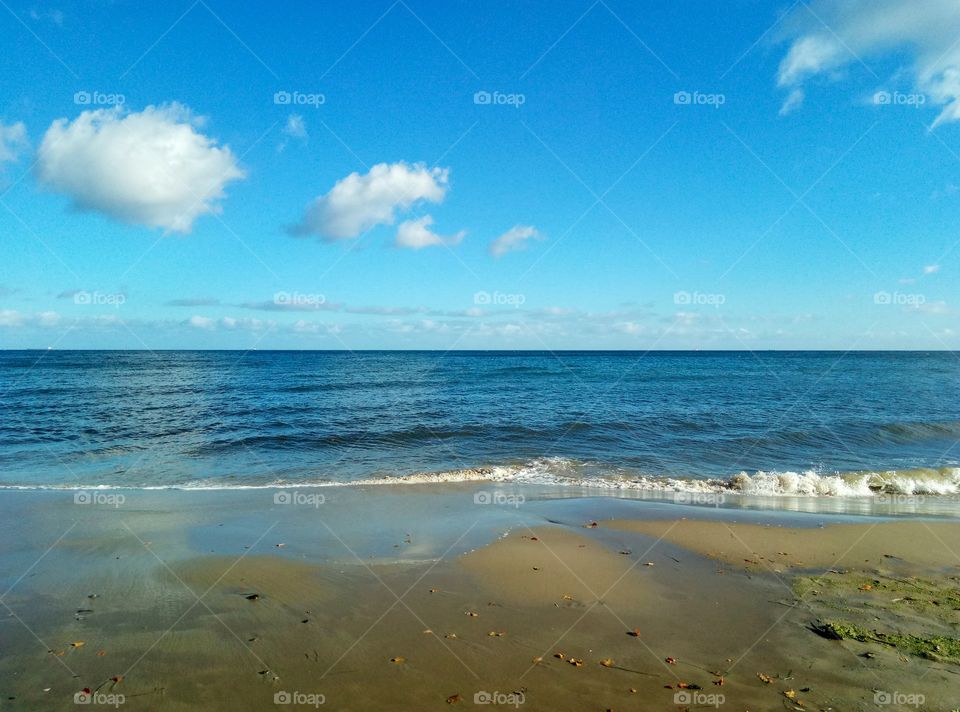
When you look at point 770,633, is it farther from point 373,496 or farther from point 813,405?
point 813,405

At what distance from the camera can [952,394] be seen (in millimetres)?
40562

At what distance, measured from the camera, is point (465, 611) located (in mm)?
6547

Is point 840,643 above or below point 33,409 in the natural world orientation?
below

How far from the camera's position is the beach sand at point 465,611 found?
16.3 feet

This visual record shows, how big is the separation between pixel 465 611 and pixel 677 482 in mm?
10390

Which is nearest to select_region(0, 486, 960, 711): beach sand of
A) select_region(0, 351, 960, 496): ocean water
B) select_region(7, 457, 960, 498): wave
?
select_region(7, 457, 960, 498): wave

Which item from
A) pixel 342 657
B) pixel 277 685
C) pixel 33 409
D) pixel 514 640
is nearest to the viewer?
pixel 277 685

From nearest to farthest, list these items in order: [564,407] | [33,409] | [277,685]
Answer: [277,685], [33,409], [564,407]

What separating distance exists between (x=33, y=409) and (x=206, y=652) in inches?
1169

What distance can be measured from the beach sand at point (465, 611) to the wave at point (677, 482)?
3.31 meters

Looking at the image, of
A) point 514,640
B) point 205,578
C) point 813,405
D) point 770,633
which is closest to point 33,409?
point 205,578

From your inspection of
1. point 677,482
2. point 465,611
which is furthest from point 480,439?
point 465,611

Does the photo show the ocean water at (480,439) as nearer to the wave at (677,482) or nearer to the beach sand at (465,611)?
the wave at (677,482)

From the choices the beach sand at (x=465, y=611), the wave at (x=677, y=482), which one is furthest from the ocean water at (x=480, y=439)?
the beach sand at (x=465, y=611)
